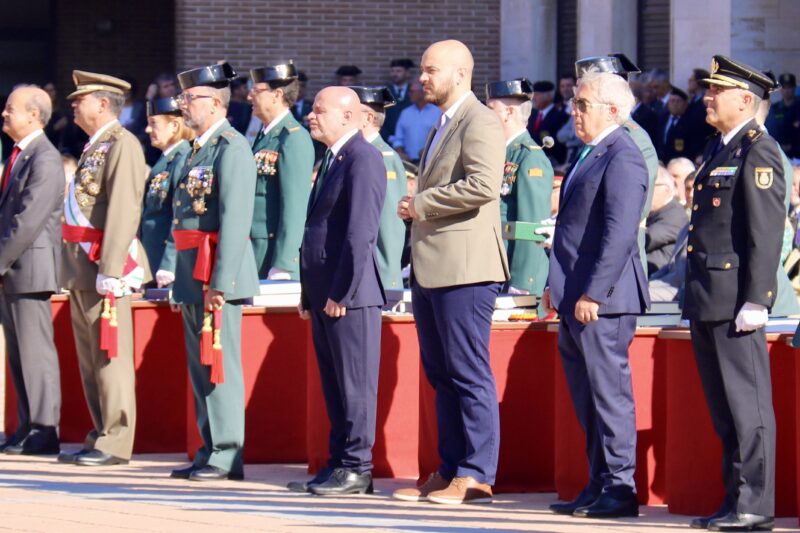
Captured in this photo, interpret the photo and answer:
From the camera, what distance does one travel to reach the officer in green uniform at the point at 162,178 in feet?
32.8

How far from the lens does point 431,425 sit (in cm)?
799

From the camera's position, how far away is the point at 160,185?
10.0 m

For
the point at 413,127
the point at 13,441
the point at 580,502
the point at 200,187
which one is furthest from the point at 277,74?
the point at 413,127

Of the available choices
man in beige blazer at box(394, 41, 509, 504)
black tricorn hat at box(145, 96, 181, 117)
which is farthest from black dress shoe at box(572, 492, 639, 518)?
black tricorn hat at box(145, 96, 181, 117)

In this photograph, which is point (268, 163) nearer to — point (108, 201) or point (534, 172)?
point (108, 201)

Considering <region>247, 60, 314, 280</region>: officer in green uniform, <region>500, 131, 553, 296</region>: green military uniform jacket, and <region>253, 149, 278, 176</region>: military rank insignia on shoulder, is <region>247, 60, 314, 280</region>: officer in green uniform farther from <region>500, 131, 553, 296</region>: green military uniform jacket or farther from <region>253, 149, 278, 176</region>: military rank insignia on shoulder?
<region>500, 131, 553, 296</region>: green military uniform jacket

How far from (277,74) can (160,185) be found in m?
1.07

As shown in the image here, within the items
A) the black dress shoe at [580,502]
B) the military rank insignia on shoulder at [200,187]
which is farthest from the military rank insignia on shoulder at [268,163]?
the black dress shoe at [580,502]

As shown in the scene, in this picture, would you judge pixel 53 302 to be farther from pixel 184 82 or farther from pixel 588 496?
pixel 588 496

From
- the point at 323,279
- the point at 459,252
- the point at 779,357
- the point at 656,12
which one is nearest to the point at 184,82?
the point at 323,279

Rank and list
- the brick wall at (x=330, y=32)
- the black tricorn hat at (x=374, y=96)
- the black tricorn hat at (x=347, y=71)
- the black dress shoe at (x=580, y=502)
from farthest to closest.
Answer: the brick wall at (x=330, y=32)
the black tricorn hat at (x=347, y=71)
the black tricorn hat at (x=374, y=96)
the black dress shoe at (x=580, y=502)

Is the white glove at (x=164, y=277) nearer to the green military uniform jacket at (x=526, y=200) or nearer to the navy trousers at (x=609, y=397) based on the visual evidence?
the green military uniform jacket at (x=526, y=200)

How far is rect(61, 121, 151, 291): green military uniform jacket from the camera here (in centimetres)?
866

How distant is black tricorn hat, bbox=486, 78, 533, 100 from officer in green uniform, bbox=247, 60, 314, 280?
99 cm
